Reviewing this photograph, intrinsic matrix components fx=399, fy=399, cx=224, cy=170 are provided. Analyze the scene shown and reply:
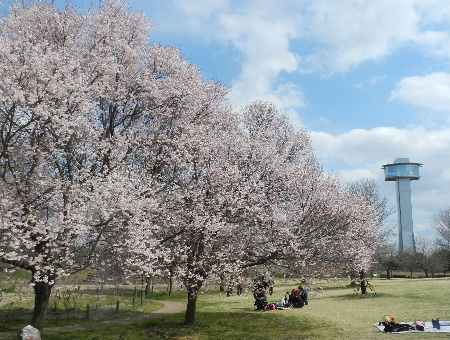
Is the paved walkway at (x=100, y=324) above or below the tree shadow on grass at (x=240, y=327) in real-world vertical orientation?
below

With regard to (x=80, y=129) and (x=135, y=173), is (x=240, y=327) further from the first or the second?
(x=80, y=129)

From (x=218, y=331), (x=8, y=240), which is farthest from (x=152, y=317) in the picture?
(x=8, y=240)

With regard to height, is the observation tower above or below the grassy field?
above

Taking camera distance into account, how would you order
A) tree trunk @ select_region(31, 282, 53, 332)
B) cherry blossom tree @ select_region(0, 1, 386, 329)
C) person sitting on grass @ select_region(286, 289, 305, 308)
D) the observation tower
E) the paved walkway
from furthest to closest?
the observation tower, person sitting on grass @ select_region(286, 289, 305, 308), the paved walkway, tree trunk @ select_region(31, 282, 53, 332), cherry blossom tree @ select_region(0, 1, 386, 329)

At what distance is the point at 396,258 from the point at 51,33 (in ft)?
278


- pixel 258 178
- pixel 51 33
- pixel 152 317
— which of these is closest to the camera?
pixel 51 33

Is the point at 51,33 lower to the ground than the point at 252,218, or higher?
higher

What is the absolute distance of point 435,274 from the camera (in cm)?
9138

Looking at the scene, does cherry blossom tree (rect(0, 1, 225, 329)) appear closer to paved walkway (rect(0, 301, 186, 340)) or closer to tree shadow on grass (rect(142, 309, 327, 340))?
paved walkway (rect(0, 301, 186, 340))

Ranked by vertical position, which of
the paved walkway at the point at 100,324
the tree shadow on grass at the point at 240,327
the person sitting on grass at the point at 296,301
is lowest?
the paved walkway at the point at 100,324

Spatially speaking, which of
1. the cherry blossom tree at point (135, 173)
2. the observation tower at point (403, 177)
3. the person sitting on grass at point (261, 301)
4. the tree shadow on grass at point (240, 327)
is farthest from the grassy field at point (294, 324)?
the observation tower at point (403, 177)

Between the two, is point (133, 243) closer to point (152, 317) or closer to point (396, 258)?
point (152, 317)

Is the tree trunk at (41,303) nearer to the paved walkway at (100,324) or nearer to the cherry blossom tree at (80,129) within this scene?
the cherry blossom tree at (80,129)

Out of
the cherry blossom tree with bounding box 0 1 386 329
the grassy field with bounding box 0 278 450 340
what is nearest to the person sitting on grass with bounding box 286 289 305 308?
the grassy field with bounding box 0 278 450 340
